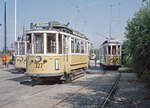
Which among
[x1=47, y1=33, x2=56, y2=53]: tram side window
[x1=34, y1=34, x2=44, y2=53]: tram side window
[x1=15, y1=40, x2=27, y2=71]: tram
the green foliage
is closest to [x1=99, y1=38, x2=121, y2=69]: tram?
[x1=15, y1=40, x2=27, y2=71]: tram

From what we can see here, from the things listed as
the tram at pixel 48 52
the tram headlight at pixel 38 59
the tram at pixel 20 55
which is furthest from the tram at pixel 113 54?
the tram headlight at pixel 38 59

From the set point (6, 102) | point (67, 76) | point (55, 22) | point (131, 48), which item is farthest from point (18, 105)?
point (131, 48)

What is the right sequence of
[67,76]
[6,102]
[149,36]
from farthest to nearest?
[67,76] → [149,36] → [6,102]

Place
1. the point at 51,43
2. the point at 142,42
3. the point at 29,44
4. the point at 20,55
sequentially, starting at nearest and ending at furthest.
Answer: the point at 142,42
the point at 51,43
the point at 29,44
the point at 20,55

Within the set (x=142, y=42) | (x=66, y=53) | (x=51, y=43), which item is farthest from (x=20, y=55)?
(x=142, y=42)

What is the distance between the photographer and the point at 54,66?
1170 centimetres

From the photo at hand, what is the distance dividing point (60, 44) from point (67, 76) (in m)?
2.15

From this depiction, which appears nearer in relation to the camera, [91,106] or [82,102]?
[91,106]

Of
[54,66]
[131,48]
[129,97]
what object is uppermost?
[131,48]

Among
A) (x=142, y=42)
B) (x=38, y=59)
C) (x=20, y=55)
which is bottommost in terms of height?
(x=38, y=59)

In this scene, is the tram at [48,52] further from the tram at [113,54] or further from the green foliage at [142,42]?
the tram at [113,54]

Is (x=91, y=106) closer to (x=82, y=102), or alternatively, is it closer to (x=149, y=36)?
(x=82, y=102)

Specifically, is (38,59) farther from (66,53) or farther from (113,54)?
(113,54)

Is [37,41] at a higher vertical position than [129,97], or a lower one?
higher
